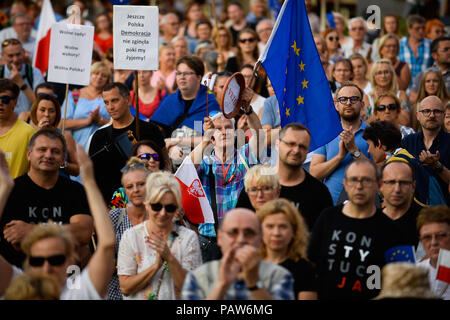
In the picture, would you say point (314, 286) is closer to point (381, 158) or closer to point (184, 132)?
point (381, 158)

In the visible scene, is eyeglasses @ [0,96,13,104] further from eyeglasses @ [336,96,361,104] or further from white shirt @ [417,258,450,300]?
white shirt @ [417,258,450,300]

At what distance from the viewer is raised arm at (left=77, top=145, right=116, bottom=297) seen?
5.48 m

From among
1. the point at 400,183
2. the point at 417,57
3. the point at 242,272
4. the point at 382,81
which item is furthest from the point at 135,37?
the point at 417,57

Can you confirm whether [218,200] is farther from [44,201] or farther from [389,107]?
[389,107]

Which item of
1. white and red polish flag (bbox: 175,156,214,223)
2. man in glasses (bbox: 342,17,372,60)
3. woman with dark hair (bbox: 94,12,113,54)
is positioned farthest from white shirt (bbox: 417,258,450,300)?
woman with dark hair (bbox: 94,12,113,54)

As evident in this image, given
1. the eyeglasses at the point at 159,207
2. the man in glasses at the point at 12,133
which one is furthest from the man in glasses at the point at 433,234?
the man in glasses at the point at 12,133

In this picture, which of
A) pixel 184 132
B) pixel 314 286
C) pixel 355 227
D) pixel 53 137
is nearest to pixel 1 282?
pixel 53 137

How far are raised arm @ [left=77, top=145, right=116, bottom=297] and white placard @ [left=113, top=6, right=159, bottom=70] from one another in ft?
10.9

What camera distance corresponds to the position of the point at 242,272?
17.3ft

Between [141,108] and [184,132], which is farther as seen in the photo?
[141,108]

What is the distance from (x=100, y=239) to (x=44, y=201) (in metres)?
1.34

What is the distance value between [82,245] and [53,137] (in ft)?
2.98
